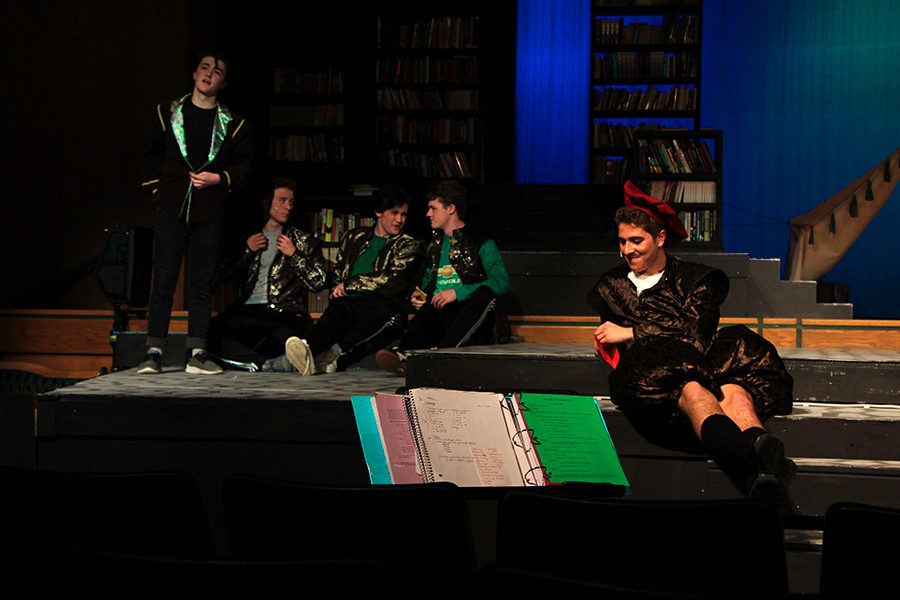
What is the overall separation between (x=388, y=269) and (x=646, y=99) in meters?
3.63

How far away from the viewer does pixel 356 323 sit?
11.5 ft

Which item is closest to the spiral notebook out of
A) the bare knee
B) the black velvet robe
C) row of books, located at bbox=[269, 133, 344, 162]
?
the black velvet robe

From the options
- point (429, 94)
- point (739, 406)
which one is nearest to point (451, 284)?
point (739, 406)

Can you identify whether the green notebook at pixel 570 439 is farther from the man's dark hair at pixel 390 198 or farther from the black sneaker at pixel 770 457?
the man's dark hair at pixel 390 198

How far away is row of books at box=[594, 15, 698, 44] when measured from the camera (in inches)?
250

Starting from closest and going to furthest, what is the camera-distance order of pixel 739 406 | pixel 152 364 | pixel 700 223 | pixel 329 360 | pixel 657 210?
1. pixel 739 406
2. pixel 657 210
3. pixel 152 364
4. pixel 329 360
5. pixel 700 223

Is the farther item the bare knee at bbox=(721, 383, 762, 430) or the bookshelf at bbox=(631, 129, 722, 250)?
the bookshelf at bbox=(631, 129, 722, 250)

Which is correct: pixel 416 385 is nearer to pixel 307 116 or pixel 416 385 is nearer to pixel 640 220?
pixel 640 220

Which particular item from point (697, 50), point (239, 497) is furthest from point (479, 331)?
point (697, 50)

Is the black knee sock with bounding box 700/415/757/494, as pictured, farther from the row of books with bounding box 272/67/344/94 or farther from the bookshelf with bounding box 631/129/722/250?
the row of books with bounding box 272/67/344/94

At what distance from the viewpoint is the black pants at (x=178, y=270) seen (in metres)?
3.10

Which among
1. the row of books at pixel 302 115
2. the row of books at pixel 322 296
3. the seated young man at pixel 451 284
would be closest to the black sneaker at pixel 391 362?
the seated young man at pixel 451 284

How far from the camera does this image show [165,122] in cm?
315

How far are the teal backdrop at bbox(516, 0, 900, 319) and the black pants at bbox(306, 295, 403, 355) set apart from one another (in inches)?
187
